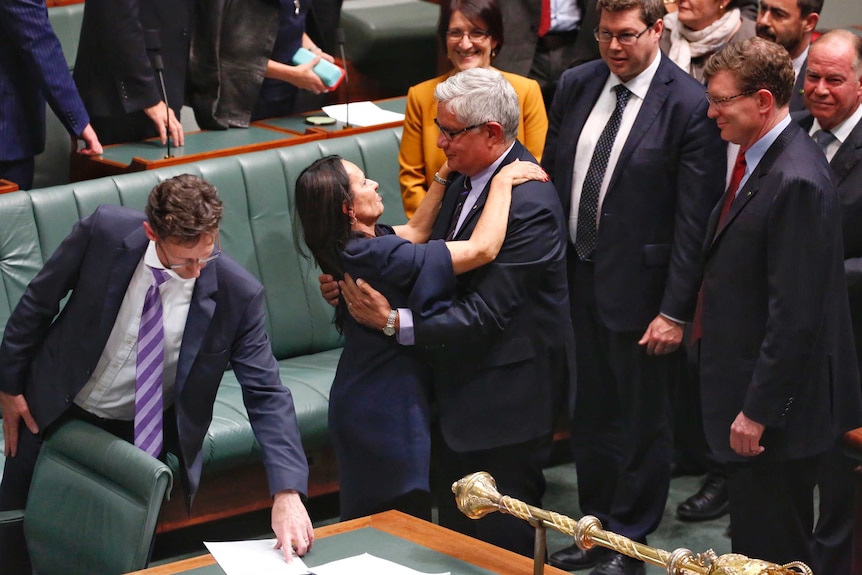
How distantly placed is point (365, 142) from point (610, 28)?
132 cm

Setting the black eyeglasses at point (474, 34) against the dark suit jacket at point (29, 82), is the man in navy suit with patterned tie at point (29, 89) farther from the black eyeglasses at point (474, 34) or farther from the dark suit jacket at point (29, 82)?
the black eyeglasses at point (474, 34)

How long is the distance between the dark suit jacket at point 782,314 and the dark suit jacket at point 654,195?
284 mm

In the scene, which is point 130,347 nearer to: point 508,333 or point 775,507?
point 508,333

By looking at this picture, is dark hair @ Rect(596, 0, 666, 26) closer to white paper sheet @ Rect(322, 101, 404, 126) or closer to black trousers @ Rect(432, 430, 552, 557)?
black trousers @ Rect(432, 430, 552, 557)

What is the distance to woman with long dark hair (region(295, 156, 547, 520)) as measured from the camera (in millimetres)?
2914

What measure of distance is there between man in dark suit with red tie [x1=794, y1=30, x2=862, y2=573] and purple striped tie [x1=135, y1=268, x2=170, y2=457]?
5.44 ft

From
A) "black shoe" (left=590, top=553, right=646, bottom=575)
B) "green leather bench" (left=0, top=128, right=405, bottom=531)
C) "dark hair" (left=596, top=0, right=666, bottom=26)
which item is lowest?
"black shoe" (left=590, top=553, right=646, bottom=575)

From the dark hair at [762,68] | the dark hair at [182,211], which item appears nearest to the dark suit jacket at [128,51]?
the dark hair at [182,211]

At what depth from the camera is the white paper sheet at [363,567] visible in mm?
2303

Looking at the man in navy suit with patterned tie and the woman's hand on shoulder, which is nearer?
the woman's hand on shoulder

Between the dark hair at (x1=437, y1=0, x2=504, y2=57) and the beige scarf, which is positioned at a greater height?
the dark hair at (x1=437, y1=0, x2=504, y2=57)

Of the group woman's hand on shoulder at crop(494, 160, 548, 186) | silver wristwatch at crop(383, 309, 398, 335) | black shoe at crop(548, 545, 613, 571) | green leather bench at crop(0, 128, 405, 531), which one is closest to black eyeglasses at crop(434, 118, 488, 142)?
woman's hand on shoulder at crop(494, 160, 548, 186)

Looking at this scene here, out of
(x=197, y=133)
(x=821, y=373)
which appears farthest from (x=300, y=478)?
(x=197, y=133)

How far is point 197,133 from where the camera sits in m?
4.66
